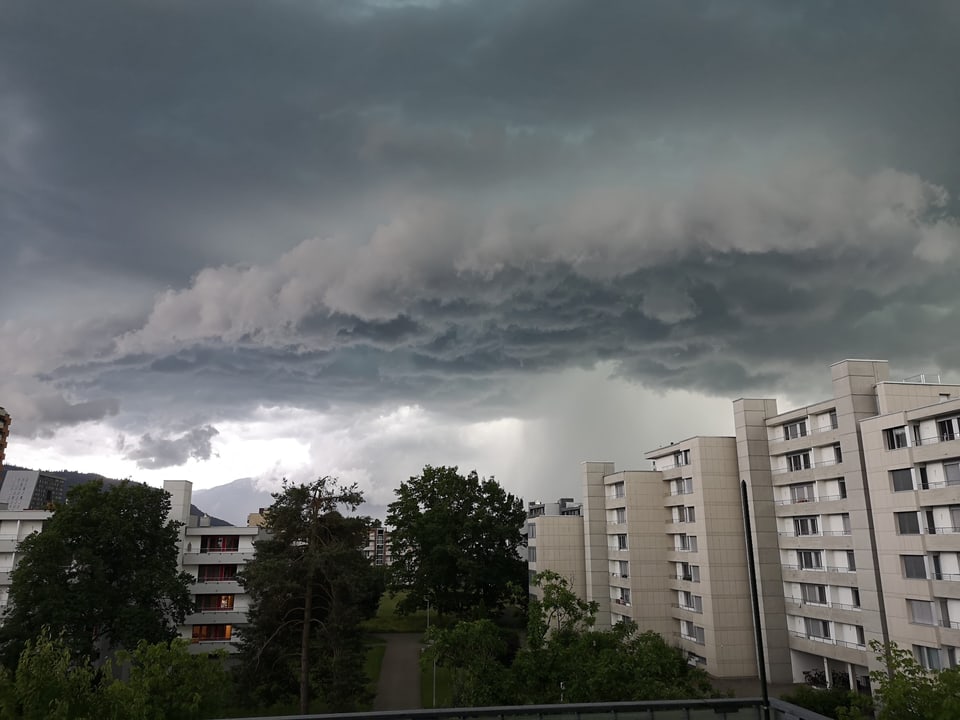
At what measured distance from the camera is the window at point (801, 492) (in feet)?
174

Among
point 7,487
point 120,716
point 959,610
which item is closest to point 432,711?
point 120,716

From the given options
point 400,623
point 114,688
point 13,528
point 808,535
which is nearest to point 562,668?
point 114,688

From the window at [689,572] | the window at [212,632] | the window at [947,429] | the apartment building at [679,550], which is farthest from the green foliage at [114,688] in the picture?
the window at [689,572]

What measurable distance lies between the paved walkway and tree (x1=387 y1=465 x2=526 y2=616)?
15.6 ft

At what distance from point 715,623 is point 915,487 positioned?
22117mm

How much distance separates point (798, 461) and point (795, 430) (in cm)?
263

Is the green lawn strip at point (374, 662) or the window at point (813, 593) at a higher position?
the window at point (813, 593)

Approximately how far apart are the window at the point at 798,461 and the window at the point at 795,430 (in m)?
1.54

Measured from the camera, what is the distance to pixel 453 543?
244 feet

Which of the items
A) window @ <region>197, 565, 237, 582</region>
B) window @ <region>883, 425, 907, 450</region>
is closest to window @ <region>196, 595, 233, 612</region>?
window @ <region>197, 565, 237, 582</region>

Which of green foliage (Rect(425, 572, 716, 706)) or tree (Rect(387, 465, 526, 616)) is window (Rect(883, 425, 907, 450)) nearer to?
green foliage (Rect(425, 572, 716, 706))

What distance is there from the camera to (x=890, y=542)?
4312 centimetres

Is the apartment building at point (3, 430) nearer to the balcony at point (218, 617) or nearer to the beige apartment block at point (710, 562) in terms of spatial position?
the balcony at point (218, 617)

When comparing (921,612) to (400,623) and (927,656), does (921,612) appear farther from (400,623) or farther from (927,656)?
(400,623)
